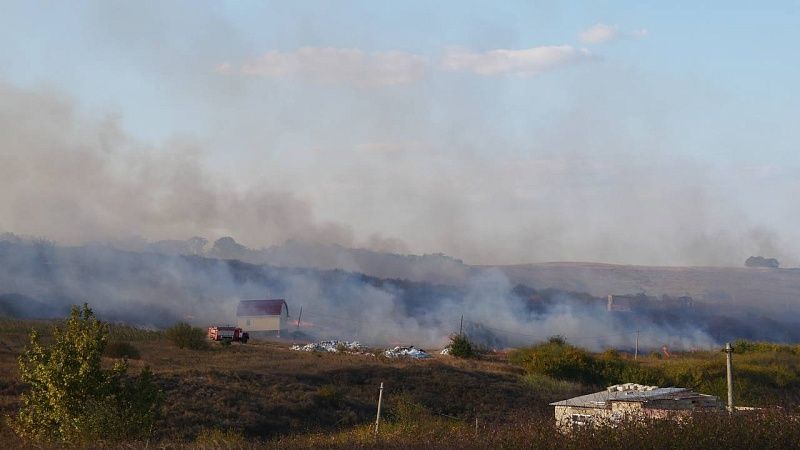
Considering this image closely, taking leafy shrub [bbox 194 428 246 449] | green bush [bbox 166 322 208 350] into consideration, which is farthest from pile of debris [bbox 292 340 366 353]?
leafy shrub [bbox 194 428 246 449]

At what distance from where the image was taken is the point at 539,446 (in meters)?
14.4

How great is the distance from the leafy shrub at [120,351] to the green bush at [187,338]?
6.41 metres

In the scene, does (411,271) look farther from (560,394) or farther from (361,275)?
(560,394)

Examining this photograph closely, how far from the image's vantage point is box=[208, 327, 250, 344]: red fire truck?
225 feet

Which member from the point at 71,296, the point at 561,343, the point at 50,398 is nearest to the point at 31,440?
the point at 50,398

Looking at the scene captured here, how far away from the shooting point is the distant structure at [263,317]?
87875 mm

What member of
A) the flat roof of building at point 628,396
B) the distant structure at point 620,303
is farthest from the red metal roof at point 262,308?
the flat roof of building at point 628,396

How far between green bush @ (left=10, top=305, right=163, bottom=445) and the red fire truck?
141 feet

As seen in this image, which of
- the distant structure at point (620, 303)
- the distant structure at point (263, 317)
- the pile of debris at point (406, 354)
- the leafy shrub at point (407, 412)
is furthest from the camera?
the distant structure at point (620, 303)

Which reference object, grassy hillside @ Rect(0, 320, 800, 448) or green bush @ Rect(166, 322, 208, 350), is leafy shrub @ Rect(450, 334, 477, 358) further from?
green bush @ Rect(166, 322, 208, 350)

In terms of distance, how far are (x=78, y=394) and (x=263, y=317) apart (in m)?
64.6

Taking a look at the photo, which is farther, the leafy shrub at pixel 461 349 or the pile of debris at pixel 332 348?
the leafy shrub at pixel 461 349

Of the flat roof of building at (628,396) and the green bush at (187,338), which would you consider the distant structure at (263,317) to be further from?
the flat roof of building at (628,396)

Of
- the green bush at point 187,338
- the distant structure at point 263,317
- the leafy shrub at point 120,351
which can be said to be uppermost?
the distant structure at point 263,317
